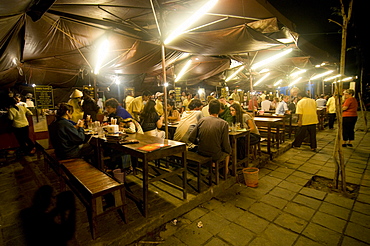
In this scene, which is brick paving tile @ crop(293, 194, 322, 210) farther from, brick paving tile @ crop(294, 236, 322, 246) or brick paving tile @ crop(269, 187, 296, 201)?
brick paving tile @ crop(294, 236, 322, 246)

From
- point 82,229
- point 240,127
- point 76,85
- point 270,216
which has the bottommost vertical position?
point 270,216

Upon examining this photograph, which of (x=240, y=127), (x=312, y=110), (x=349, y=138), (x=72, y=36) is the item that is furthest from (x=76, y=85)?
(x=349, y=138)

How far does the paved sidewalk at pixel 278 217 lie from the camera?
2.60 metres

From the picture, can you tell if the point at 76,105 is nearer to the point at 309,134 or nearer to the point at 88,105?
the point at 88,105

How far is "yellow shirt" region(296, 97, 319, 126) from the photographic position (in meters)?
6.57

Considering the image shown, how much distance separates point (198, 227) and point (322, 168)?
13.8ft

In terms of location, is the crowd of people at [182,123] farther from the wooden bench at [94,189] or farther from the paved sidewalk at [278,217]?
the paved sidewalk at [278,217]

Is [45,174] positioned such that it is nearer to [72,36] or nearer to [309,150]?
[72,36]

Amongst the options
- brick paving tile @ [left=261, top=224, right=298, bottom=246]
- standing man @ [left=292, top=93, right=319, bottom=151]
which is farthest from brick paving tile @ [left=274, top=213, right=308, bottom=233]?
standing man @ [left=292, top=93, right=319, bottom=151]

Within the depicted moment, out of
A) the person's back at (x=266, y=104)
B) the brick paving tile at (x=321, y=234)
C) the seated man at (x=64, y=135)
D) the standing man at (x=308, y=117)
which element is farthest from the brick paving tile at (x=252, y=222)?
the person's back at (x=266, y=104)

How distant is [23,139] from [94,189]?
6.12 meters

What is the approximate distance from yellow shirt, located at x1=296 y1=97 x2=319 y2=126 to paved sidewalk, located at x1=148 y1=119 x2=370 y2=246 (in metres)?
2.31

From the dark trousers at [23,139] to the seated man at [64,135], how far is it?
405 centimetres

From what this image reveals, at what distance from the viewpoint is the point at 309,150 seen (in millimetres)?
6727
